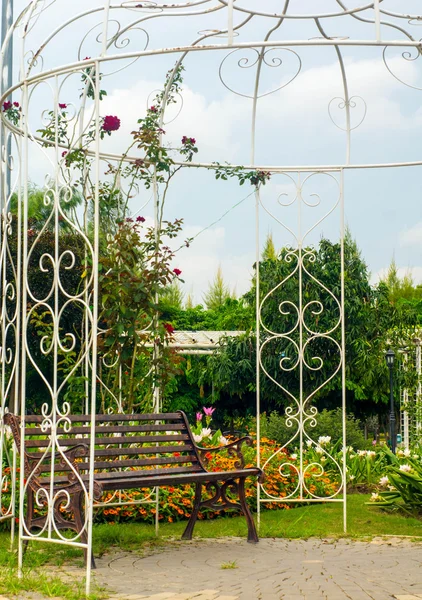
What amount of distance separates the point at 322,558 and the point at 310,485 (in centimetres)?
240

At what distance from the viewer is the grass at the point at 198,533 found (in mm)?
4320

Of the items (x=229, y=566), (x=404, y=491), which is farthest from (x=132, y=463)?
(x=404, y=491)

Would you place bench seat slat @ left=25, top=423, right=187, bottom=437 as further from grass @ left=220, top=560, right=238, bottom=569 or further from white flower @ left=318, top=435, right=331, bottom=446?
white flower @ left=318, top=435, right=331, bottom=446

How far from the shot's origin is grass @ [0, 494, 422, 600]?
4.32m

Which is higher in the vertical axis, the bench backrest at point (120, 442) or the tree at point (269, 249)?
the tree at point (269, 249)

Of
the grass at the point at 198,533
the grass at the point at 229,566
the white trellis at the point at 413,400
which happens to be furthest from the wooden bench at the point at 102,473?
the white trellis at the point at 413,400

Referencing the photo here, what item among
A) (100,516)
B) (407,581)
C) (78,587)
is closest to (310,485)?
(100,516)

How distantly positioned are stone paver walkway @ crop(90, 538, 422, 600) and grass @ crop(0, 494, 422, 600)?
0.58ft

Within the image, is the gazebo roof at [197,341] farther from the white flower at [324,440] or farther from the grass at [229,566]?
the grass at [229,566]

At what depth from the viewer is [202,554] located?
5297mm

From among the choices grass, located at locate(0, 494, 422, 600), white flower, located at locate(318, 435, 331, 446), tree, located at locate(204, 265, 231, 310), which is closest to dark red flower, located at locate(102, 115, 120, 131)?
grass, located at locate(0, 494, 422, 600)

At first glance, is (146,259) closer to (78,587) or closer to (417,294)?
(78,587)

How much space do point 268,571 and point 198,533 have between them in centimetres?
146

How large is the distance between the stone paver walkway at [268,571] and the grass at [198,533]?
177 mm
